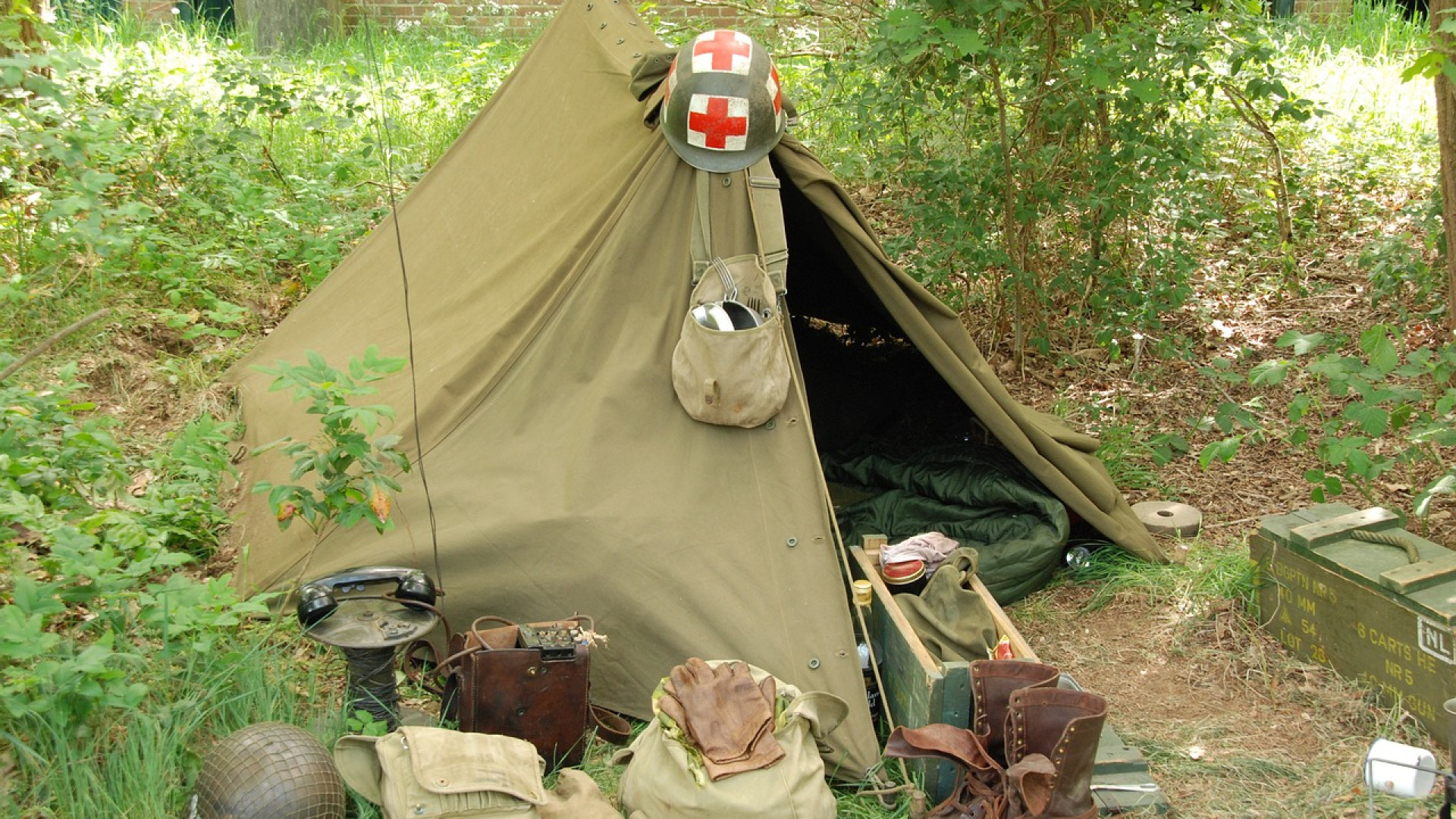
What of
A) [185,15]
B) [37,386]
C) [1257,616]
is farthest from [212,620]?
[185,15]

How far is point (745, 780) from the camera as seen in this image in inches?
103

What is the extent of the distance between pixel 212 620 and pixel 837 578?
1.51 meters

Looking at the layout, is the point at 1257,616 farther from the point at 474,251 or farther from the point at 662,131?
the point at 474,251

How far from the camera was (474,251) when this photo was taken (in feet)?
14.5

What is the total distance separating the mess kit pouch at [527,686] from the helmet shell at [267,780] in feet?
1.20

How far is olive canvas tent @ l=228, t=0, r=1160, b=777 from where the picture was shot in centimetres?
321

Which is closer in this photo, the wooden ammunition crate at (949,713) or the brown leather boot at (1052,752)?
the brown leather boot at (1052,752)

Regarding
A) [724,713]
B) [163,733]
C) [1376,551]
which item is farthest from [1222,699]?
[163,733]

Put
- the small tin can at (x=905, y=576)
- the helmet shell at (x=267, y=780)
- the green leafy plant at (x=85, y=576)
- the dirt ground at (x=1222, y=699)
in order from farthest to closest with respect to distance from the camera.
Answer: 1. the small tin can at (x=905, y=576)
2. the dirt ground at (x=1222, y=699)
3. the green leafy plant at (x=85, y=576)
4. the helmet shell at (x=267, y=780)

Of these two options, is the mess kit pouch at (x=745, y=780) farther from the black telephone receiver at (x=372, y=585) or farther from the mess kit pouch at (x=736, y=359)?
the mess kit pouch at (x=736, y=359)

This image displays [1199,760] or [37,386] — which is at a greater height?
[37,386]

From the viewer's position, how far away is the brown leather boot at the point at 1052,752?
103 inches

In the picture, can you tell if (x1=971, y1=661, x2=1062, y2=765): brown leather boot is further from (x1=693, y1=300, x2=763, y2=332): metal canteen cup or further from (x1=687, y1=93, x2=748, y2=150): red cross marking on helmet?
(x1=687, y1=93, x2=748, y2=150): red cross marking on helmet

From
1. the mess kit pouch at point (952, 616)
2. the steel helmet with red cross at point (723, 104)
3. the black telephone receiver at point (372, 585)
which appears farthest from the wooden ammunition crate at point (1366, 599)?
the black telephone receiver at point (372, 585)
